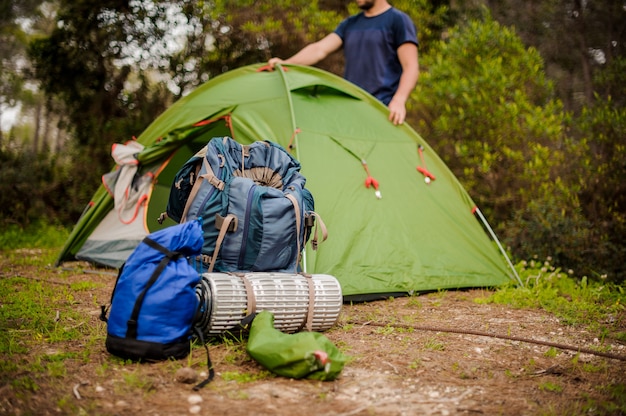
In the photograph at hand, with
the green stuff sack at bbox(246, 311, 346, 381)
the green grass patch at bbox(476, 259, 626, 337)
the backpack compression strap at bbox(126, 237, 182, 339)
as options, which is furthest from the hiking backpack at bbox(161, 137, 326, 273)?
the green grass patch at bbox(476, 259, 626, 337)

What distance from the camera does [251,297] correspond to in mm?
2756

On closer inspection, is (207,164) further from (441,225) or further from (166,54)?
(166,54)

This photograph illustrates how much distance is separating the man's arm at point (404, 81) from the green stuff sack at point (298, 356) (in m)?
2.80

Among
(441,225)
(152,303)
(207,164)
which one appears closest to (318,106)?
(441,225)

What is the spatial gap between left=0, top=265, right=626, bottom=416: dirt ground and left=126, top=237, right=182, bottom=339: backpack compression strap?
166 millimetres

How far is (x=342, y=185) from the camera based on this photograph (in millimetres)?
4230

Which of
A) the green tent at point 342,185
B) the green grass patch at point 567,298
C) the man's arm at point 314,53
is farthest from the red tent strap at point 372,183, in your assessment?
the man's arm at point 314,53

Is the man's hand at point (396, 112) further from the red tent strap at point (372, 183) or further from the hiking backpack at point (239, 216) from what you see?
the hiking backpack at point (239, 216)

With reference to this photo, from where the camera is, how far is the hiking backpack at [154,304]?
8.02 feet

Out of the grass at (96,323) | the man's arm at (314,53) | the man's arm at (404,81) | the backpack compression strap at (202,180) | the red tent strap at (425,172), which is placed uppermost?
the man's arm at (314,53)

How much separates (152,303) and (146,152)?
252cm

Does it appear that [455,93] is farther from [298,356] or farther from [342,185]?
[298,356]

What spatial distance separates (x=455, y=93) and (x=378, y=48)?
5.32ft

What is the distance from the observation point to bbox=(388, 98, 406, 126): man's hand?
4809mm
